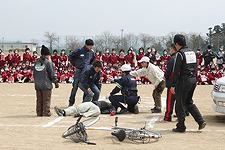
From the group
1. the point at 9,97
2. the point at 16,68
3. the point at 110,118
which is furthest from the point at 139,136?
the point at 16,68

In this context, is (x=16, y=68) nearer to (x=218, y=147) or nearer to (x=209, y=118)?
(x=209, y=118)

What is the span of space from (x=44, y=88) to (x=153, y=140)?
12.1ft

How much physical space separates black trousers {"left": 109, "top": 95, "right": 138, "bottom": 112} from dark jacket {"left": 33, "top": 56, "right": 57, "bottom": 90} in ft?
5.27

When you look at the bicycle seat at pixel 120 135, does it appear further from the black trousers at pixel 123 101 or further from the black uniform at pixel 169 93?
the black trousers at pixel 123 101

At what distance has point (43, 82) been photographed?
391 inches

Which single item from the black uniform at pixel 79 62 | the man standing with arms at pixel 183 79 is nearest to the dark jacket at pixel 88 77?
the black uniform at pixel 79 62

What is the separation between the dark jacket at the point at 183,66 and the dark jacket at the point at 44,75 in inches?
137

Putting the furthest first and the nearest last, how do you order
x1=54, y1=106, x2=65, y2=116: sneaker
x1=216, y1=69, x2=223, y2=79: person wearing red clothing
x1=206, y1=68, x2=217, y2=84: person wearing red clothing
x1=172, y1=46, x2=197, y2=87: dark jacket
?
x1=216, y1=69, x2=223, y2=79: person wearing red clothing → x1=206, y1=68, x2=217, y2=84: person wearing red clothing → x1=54, y1=106, x2=65, y2=116: sneaker → x1=172, y1=46, x2=197, y2=87: dark jacket

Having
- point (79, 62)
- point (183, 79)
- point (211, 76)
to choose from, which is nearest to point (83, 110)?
point (79, 62)

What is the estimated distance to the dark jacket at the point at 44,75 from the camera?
9.92 m

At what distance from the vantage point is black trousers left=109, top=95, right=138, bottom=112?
1017cm

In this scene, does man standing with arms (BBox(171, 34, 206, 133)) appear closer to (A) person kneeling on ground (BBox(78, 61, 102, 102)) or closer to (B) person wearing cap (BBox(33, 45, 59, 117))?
(A) person kneeling on ground (BBox(78, 61, 102, 102))

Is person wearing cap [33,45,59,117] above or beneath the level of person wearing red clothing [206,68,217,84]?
above

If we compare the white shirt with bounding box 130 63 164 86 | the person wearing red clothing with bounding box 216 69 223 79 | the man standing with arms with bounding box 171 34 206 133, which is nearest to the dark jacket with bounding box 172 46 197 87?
the man standing with arms with bounding box 171 34 206 133
